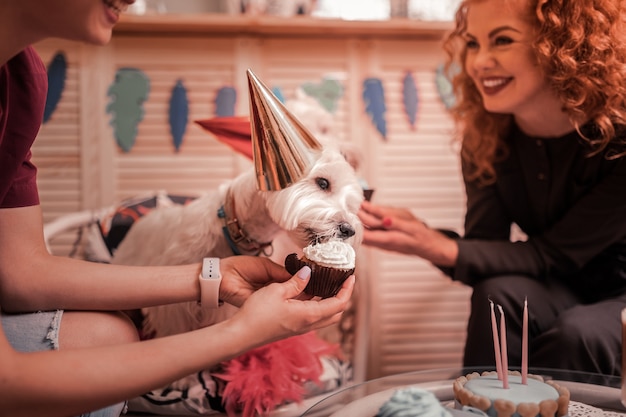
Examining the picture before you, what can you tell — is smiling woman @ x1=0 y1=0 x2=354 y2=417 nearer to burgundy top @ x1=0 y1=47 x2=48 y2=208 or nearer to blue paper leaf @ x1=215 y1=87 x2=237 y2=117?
burgundy top @ x1=0 y1=47 x2=48 y2=208

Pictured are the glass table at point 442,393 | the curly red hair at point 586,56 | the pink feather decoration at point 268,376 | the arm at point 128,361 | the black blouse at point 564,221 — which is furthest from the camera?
the black blouse at point 564,221

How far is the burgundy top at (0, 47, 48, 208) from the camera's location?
1010 millimetres

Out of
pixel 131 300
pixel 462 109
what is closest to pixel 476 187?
pixel 462 109

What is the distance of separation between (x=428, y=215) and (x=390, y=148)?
1.04 ft

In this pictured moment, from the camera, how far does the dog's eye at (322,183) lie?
1.19 m

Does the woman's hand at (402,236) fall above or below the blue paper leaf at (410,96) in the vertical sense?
below

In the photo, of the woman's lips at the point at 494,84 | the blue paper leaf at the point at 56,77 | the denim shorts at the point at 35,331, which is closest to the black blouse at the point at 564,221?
the woman's lips at the point at 494,84

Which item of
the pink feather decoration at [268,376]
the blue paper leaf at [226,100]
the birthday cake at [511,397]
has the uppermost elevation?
the blue paper leaf at [226,100]

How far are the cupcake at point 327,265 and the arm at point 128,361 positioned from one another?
81mm

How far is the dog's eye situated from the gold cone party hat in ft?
0.14

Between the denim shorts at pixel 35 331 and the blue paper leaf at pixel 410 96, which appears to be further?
the blue paper leaf at pixel 410 96

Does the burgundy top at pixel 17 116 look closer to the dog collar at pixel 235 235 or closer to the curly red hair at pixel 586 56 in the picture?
the dog collar at pixel 235 235

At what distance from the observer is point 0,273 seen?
3.51 ft

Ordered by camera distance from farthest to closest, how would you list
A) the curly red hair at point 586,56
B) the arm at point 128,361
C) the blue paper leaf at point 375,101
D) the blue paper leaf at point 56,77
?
the blue paper leaf at point 375,101, the blue paper leaf at point 56,77, the curly red hair at point 586,56, the arm at point 128,361
